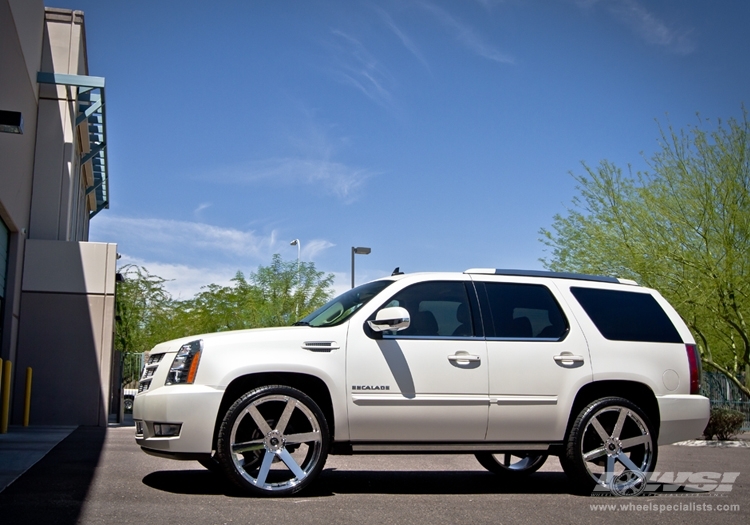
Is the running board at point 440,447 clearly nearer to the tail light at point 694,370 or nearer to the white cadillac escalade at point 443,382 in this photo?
the white cadillac escalade at point 443,382

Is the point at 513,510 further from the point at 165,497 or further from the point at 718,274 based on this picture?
the point at 718,274

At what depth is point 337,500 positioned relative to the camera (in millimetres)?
6922

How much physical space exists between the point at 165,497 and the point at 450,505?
226 centimetres

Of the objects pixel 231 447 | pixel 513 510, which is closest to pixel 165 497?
pixel 231 447

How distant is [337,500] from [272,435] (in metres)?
0.74

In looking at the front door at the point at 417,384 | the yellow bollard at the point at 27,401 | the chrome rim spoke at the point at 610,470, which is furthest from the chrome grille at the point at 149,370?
the yellow bollard at the point at 27,401

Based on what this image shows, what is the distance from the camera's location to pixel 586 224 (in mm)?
27344

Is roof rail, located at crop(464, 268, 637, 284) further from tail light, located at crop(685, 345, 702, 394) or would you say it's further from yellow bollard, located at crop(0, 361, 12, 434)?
yellow bollard, located at crop(0, 361, 12, 434)

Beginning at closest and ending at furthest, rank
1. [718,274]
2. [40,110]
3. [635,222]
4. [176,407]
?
1. [176,407]
2. [40,110]
3. [718,274]
4. [635,222]

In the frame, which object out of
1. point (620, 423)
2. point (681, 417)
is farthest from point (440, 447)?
point (681, 417)

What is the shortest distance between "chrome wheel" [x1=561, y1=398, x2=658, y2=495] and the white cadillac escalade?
0.04 ft

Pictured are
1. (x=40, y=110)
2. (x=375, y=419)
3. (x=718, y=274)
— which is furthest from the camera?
(x=718, y=274)

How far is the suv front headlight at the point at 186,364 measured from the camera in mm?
6909

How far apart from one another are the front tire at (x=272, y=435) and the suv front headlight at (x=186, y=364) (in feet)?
1.45
